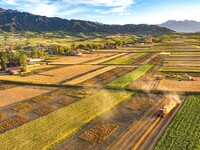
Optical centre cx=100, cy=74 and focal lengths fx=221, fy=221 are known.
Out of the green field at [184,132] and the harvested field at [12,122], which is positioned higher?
the green field at [184,132]

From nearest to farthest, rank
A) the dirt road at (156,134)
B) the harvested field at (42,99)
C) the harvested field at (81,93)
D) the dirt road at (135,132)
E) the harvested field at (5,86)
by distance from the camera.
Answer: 1. the dirt road at (156,134)
2. the dirt road at (135,132)
3. the harvested field at (42,99)
4. the harvested field at (81,93)
5. the harvested field at (5,86)

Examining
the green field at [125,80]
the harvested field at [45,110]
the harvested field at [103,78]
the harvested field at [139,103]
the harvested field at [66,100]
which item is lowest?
the harvested field at [45,110]

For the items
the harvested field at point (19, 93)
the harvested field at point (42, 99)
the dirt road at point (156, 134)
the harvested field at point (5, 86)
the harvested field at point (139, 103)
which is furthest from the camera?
the harvested field at point (5, 86)

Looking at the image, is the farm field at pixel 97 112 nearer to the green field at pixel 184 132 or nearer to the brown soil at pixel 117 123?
the brown soil at pixel 117 123

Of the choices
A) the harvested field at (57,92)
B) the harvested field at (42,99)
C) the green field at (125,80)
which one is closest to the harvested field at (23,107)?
the harvested field at (42,99)

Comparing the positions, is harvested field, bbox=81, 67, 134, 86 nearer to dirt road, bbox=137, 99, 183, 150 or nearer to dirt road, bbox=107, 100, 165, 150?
dirt road, bbox=107, 100, 165, 150

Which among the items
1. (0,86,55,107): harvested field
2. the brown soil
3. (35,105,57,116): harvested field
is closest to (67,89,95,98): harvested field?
(0,86,55,107): harvested field

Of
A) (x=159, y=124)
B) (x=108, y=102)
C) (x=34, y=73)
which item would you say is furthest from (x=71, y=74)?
(x=159, y=124)
